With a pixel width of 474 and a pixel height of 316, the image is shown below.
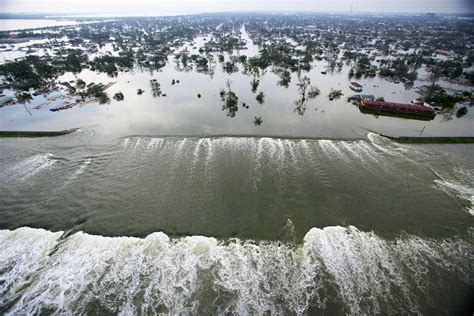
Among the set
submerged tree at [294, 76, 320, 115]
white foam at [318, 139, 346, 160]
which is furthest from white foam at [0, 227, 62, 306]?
→ submerged tree at [294, 76, 320, 115]

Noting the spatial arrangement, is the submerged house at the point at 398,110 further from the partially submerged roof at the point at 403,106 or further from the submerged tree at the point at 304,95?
the submerged tree at the point at 304,95

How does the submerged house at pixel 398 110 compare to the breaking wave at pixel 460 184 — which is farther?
the submerged house at pixel 398 110

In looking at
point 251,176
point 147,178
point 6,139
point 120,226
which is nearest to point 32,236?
point 120,226

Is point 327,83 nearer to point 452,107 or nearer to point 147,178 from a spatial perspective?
point 452,107

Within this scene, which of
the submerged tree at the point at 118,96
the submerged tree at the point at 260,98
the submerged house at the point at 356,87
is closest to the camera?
the submerged tree at the point at 260,98

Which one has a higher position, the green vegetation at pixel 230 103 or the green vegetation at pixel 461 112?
Result: the green vegetation at pixel 230 103

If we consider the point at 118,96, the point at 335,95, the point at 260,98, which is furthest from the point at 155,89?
the point at 335,95

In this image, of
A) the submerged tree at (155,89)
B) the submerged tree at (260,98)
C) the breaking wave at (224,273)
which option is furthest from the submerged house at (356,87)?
the submerged tree at (155,89)

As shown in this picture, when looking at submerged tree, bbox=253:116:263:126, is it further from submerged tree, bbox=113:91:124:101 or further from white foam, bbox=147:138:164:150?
submerged tree, bbox=113:91:124:101
